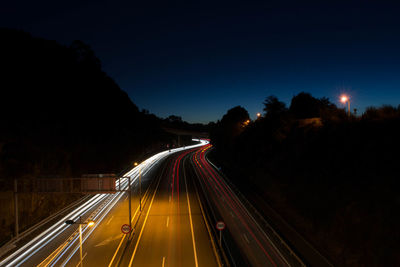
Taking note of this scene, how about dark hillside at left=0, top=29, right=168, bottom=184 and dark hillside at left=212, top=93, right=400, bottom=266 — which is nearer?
dark hillside at left=212, top=93, right=400, bottom=266

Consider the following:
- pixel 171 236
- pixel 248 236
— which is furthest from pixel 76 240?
pixel 248 236

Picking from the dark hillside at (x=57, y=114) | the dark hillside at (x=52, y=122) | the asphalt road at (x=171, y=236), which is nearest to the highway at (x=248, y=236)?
the asphalt road at (x=171, y=236)

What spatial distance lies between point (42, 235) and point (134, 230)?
855 cm

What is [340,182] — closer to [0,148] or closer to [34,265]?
[34,265]

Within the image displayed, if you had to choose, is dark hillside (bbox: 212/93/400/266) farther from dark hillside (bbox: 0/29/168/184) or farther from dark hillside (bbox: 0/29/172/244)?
dark hillside (bbox: 0/29/168/184)

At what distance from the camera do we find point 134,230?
2544 cm

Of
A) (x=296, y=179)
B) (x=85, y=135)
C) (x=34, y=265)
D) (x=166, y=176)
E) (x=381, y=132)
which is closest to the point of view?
(x=34, y=265)

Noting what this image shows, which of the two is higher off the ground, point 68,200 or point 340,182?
point 340,182

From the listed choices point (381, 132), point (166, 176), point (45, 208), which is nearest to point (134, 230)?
point (45, 208)

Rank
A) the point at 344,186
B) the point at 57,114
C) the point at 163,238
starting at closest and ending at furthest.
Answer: the point at 344,186, the point at 163,238, the point at 57,114

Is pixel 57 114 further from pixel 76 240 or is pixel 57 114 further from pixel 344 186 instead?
pixel 344 186

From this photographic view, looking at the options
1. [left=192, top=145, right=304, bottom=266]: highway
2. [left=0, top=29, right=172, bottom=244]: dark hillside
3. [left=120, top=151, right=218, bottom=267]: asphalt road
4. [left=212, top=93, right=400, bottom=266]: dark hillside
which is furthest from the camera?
[left=0, top=29, right=172, bottom=244]: dark hillside

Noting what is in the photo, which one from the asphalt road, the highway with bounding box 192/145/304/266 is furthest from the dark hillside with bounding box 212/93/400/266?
the asphalt road

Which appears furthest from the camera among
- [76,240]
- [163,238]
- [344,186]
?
[163,238]
